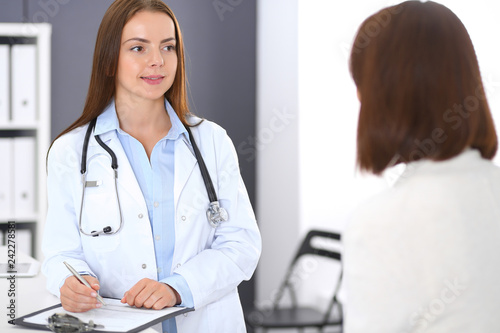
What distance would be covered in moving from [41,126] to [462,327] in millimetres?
2383

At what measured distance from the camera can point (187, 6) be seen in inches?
127

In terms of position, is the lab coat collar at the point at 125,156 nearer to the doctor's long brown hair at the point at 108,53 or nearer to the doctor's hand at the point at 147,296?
the doctor's long brown hair at the point at 108,53

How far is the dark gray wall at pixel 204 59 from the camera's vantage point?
299cm

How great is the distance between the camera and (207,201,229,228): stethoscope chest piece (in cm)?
145

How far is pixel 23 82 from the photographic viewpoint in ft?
8.75

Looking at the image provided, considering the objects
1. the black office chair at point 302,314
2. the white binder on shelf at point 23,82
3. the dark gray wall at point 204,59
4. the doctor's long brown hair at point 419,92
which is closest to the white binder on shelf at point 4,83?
the white binder on shelf at point 23,82

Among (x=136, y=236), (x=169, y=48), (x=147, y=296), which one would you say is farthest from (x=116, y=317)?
(x=169, y=48)

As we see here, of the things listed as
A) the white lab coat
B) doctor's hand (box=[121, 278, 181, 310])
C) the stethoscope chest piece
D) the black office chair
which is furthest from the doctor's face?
the black office chair

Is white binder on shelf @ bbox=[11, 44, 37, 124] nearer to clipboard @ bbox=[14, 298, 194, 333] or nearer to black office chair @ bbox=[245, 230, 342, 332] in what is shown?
black office chair @ bbox=[245, 230, 342, 332]

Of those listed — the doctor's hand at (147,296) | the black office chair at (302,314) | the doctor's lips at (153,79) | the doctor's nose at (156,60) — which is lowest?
the black office chair at (302,314)

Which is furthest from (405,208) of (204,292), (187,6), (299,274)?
(187,6)

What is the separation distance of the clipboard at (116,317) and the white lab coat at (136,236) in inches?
5.5

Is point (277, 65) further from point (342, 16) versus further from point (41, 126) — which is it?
point (41, 126)

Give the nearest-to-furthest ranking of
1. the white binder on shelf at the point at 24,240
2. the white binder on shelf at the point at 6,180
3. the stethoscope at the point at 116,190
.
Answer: the stethoscope at the point at 116,190 → the white binder on shelf at the point at 6,180 → the white binder on shelf at the point at 24,240
